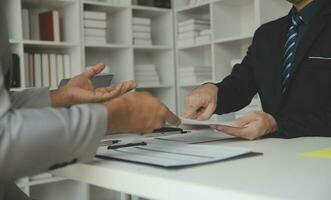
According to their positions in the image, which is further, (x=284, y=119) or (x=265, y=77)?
(x=265, y=77)

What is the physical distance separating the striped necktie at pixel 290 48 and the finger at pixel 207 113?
57cm

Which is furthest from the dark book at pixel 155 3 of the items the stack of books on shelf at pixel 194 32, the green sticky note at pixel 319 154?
the green sticky note at pixel 319 154

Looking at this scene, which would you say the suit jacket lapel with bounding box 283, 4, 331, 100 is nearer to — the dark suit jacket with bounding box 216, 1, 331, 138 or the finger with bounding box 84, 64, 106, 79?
the dark suit jacket with bounding box 216, 1, 331, 138

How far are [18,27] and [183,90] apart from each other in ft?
5.33

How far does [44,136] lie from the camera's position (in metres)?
0.66

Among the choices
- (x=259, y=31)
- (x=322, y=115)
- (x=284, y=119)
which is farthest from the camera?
(x=259, y=31)

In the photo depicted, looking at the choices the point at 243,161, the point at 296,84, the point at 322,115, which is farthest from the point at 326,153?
the point at 296,84

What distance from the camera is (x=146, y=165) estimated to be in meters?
0.78

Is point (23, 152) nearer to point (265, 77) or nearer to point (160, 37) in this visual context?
point (265, 77)

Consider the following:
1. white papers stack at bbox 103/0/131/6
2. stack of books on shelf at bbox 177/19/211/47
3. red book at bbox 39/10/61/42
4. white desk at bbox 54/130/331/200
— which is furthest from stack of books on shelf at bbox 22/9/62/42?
white desk at bbox 54/130/331/200

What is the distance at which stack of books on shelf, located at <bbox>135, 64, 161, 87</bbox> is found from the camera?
3.67 metres

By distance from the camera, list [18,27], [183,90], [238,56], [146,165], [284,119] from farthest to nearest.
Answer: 1. [183,90]
2. [238,56]
3. [18,27]
4. [284,119]
5. [146,165]

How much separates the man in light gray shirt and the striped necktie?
102cm

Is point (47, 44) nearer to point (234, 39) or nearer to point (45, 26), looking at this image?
point (45, 26)
